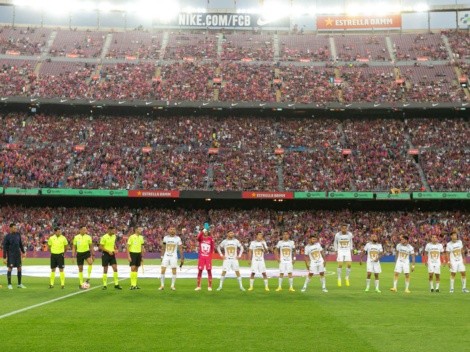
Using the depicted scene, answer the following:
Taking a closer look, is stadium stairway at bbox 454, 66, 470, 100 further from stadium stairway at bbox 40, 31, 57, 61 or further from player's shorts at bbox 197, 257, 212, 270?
player's shorts at bbox 197, 257, 212, 270

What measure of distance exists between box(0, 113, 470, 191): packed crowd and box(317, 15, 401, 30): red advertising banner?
19.5 metres

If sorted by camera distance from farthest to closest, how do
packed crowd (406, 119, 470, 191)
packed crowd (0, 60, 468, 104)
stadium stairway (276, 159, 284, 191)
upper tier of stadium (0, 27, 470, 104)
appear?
upper tier of stadium (0, 27, 470, 104)
packed crowd (0, 60, 468, 104)
stadium stairway (276, 159, 284, 191)
packed crowd (406, 119, 470, 191)

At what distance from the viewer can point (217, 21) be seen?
80.8m

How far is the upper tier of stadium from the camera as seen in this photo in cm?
6631

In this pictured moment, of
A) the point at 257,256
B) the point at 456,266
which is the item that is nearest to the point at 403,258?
the point at 456,266

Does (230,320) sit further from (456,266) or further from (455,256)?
(455,256)

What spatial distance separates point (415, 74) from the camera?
71125 mm

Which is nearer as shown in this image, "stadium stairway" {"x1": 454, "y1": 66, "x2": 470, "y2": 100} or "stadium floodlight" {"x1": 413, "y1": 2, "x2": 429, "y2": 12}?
"stadium stairway" {"x1": 454, "y1": 66, "x2": 470, "y2": 100}

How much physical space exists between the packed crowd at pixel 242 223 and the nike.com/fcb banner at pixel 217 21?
32984mm

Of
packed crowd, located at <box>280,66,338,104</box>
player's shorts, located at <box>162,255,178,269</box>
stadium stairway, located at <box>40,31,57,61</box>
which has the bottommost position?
player's shorts, located at <box>162,255,178,269</box>

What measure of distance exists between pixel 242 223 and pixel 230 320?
4325cm

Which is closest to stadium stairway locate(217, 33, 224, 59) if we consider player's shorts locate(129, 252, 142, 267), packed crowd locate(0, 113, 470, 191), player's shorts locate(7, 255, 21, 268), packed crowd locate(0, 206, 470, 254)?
packed crowd locate(0, 113, 470, 191)

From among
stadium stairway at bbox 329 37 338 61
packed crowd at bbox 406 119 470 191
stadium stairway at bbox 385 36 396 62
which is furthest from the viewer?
stadium stairway at bbox 329 37 338 61

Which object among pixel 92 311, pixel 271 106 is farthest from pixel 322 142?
pixel 92 311
